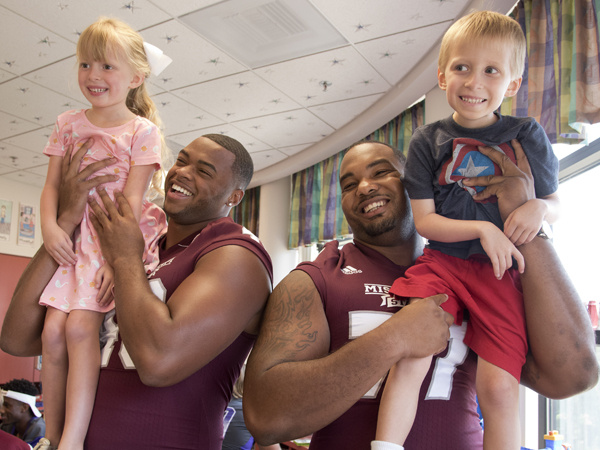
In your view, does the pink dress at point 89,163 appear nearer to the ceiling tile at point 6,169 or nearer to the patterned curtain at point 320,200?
the patterned curtain at point 320,200

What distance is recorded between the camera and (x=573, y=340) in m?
1.16

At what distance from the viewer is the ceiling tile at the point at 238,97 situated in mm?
4004

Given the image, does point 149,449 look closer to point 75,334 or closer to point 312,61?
point 75,334

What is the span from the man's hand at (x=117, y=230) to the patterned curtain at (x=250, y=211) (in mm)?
5169

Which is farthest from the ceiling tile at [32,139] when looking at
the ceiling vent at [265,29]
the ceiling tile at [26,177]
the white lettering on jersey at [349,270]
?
the white lettering on jersey at [349,270]

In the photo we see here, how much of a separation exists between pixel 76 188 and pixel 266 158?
4.42 metres

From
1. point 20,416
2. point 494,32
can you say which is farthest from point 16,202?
point 494,32

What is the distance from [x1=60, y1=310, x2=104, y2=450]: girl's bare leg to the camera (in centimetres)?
129

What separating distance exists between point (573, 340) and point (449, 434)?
14.8 inches

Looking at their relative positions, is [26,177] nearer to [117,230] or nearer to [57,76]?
[57,76]

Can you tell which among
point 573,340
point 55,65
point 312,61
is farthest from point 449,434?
point 55,65

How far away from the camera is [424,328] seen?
1145mm

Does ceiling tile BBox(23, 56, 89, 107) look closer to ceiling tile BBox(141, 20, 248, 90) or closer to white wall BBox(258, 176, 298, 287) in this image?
ceiling tile BBox(141, 20, 248, 90)

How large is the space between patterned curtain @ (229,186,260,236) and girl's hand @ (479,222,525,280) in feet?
18.3
